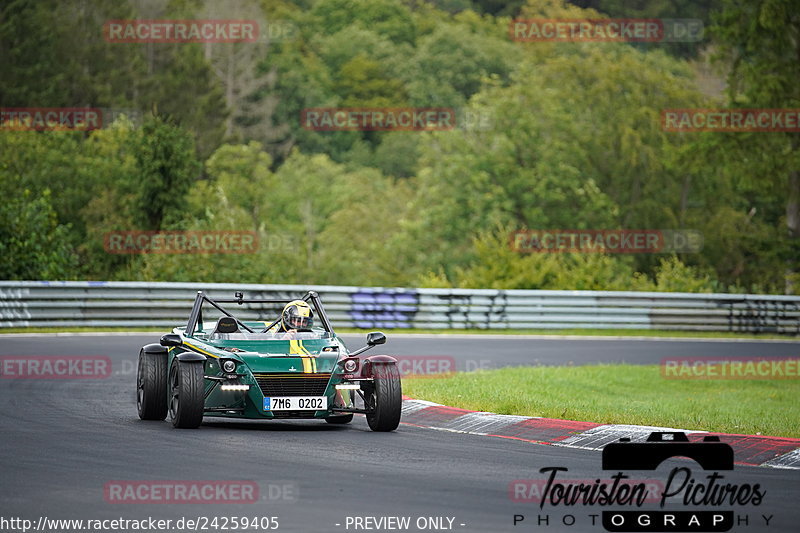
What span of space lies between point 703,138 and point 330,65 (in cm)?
7964

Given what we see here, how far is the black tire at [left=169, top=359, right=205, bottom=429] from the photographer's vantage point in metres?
13.6

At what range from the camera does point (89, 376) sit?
2014 centimetres

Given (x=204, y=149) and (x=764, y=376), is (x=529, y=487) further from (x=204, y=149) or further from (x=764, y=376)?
(x=204, y=149)

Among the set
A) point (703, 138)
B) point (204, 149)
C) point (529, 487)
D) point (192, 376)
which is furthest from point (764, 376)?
point (204, 149)

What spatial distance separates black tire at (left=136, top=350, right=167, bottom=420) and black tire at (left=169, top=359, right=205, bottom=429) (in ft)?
2.56

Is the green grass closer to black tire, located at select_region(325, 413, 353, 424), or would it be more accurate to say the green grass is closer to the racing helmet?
black tire, located at select_region(325, 413, 353, 424)

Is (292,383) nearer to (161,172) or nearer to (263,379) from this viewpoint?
(263,379)

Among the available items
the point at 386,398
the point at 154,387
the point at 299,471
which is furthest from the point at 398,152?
the point at 299,471

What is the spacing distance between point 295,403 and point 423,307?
20262mm

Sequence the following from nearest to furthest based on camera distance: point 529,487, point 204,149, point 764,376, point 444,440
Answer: point 529,487, point 444,440, point 764,376, point 204,149

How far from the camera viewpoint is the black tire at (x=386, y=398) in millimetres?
13930

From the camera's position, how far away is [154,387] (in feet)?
48.0

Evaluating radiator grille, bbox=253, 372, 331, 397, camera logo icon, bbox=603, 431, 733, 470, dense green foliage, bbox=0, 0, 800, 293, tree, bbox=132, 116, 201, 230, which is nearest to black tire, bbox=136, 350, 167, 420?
radiator grille, bbox=253, 372, 331, 397

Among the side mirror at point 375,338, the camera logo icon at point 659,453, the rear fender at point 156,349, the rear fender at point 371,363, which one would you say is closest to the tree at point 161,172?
the rear fender at point 156,349
